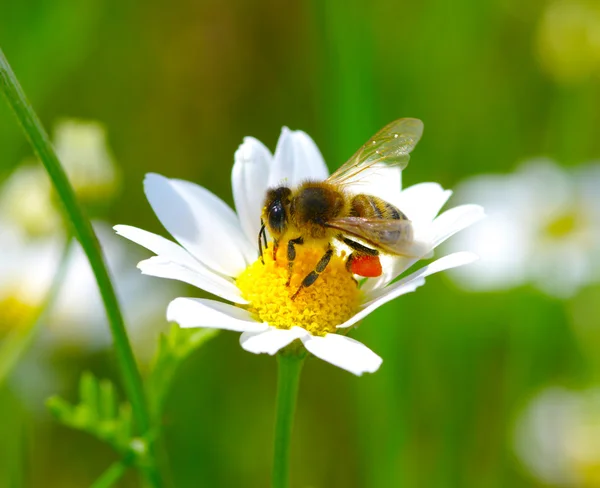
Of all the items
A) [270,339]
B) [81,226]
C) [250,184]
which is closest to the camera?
[81,226]

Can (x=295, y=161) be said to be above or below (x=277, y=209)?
above

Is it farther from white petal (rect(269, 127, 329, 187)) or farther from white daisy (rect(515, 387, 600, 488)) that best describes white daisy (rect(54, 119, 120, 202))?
white daisy (rect(515, 387, 600, 488))

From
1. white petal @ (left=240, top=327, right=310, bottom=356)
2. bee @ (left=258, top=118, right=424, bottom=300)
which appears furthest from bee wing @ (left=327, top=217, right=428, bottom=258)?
white petal @ (left=240, top=327, right=310, bottom=356)

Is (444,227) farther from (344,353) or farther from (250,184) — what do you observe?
(250,184)

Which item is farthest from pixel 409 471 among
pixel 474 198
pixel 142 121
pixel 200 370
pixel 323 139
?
pixel 142 121

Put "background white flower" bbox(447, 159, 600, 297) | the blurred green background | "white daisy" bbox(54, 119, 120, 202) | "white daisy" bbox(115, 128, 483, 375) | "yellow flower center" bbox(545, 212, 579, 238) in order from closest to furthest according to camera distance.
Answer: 1. "white daisy" bbox(115, 128, 483, 375)
2. "white daisy" bbox(54, 119, 120, 202)
3. the blurred green background
4. "background white flower" bbox(447, 159, 600, 297)
5. "yellow flower center" bbox(545, 212, 579, 238)

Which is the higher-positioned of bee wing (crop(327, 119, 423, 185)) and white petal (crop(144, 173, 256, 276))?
bee wing (crop(327, 119, 423, 185))

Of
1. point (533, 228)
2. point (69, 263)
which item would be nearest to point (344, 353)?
point (69, 263)
